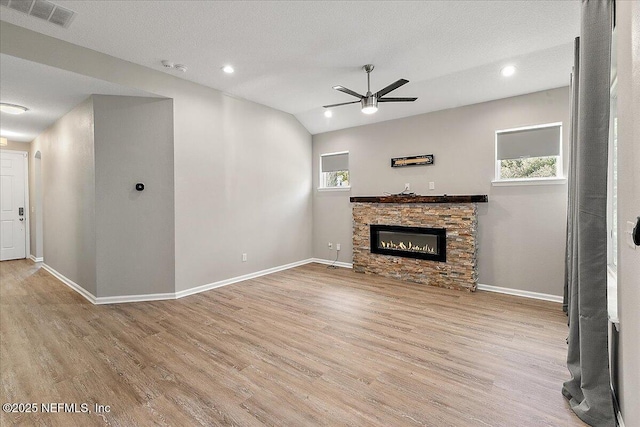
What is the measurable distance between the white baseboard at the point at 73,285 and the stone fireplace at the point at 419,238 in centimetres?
416

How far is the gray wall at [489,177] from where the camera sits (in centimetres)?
411

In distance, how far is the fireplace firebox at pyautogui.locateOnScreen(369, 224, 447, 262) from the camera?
15.7 feet

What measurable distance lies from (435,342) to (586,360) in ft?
3.93

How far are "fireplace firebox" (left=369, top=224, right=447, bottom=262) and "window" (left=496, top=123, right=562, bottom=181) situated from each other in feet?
4.20

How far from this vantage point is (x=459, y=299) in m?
4.16

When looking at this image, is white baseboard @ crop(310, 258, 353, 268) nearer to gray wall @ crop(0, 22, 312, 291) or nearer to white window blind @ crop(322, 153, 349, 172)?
gray wall @ crop(0, 22, 312, 291)

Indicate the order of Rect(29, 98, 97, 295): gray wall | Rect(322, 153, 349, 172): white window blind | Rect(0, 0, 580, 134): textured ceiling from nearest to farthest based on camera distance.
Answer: Rect(0, 0, 580, 134): textured ceiling → Rect(29, 98, 97, 295): gray wall → Rect(322, 153, 349, 172): white window blind

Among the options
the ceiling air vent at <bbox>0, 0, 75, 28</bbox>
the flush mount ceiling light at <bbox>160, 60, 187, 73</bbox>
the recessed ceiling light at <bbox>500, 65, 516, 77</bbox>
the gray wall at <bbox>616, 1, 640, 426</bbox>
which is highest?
the flush mount ceiling light at <bbox>160, 60, 187, 73</bbox>

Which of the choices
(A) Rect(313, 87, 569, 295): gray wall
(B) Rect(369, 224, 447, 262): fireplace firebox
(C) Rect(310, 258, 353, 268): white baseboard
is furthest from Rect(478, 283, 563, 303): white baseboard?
(C) Rect(310, 258, 353, 268): white baseboard

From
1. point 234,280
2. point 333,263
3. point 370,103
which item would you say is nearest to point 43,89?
point 234,280

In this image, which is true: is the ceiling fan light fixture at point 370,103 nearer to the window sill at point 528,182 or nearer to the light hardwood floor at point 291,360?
the window sill at point 528,182

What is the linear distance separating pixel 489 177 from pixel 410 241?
1.56 metres

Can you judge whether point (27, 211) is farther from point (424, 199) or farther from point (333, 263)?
point (424, 199)

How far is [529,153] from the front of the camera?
4.32 meters
